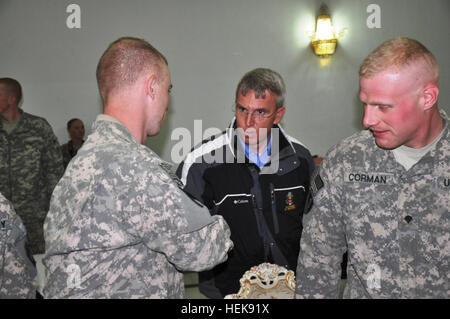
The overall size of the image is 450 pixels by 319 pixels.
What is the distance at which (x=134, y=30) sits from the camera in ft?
11.9

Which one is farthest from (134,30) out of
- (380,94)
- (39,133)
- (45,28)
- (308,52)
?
(380,94)

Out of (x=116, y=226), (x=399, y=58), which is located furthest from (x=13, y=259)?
(x=399, y=58)

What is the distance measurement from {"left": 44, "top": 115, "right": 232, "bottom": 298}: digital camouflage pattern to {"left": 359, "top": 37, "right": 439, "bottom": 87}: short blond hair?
0.70 metres

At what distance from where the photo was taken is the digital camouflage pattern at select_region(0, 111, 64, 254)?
3096mm

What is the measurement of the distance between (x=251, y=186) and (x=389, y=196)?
70 cm

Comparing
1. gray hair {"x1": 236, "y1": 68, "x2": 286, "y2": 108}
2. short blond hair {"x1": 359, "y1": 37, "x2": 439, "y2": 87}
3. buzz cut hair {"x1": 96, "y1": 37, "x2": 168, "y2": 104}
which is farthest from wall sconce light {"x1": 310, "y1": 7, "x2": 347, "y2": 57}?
buzz cut hair {"x1": 96, "y1": 37, "x2": 168, "y2": 104}

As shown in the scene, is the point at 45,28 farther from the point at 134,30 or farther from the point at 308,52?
the point at 308,52

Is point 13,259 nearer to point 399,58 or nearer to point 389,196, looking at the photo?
point 389,196

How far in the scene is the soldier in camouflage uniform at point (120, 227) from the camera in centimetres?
104

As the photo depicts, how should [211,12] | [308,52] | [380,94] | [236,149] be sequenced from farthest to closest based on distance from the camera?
[308,52]
[211,12]
[236,149]
[380,94]

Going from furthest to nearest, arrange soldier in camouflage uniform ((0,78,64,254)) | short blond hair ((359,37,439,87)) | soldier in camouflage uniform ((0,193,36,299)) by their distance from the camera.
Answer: soldier in camouflage uniform ((0,78,64,254)), soldier in camouflage uniform ((0,193,36,299)), short blond hair ((359,37,439,87))

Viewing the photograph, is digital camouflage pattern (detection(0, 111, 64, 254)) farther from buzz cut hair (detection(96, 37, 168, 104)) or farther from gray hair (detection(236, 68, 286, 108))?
buzz cut hair (detection(96, 37, 168, 104))

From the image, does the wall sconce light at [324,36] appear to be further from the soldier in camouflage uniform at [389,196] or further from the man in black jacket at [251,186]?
the soldier in camouflage uniform at [389,196]

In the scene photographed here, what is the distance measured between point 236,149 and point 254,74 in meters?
0.39
